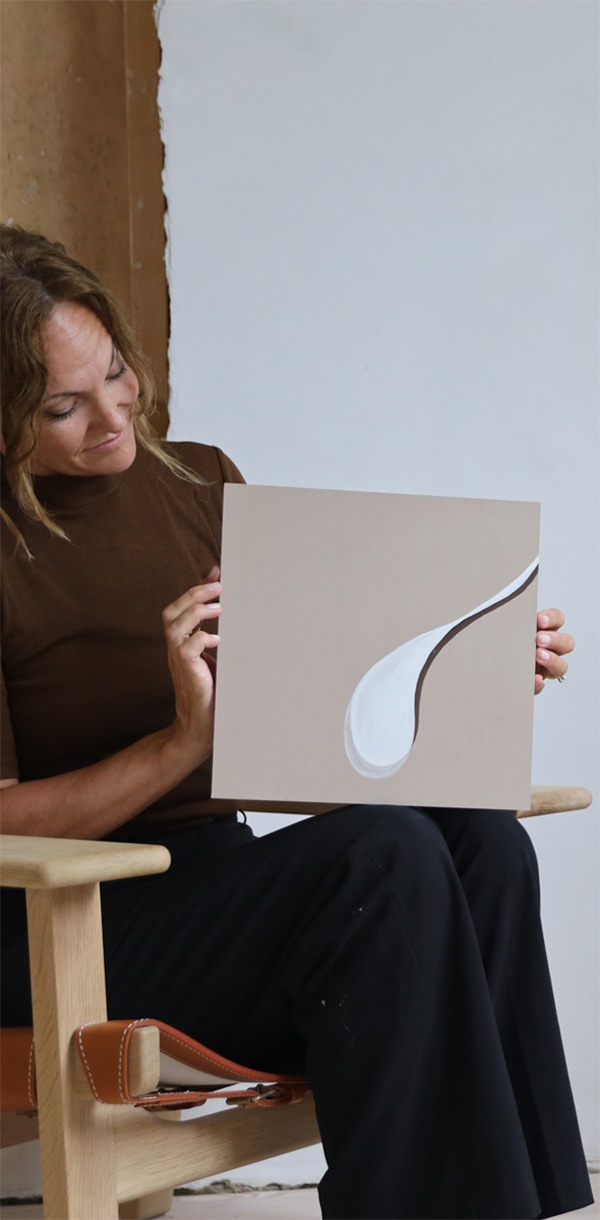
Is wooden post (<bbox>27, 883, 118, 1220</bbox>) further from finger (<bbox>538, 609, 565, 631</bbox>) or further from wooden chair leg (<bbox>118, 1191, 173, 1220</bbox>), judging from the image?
wooden chair leg (<bbox>118, 1191, 173, 1220</bbox>)

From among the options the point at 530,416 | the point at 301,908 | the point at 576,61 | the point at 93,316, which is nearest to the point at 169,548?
the point at 93,316

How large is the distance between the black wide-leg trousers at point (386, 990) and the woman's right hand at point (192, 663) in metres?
0.11

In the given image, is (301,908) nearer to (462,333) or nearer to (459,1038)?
(459,1038)

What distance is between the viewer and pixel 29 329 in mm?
1136

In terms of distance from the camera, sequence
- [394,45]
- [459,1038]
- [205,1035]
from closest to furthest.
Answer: [459,1038] → [205,1035] → [394,45]

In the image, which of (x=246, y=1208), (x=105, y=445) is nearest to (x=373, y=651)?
(x=105, y=445)

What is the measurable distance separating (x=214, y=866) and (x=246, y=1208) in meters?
0.78

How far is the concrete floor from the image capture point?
1.53 meters

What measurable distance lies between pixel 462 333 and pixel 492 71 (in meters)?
0.37

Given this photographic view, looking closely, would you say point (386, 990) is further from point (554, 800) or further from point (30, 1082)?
point (554, 800)

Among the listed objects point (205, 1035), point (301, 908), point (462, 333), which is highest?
point (462, 333)

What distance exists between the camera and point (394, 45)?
164 centimetres

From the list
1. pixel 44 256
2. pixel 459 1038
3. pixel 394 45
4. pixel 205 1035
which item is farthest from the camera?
pixel 394 45

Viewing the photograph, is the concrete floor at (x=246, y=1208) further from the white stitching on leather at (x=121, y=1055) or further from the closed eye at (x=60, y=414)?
the closed eye at (x=60, y=414)
